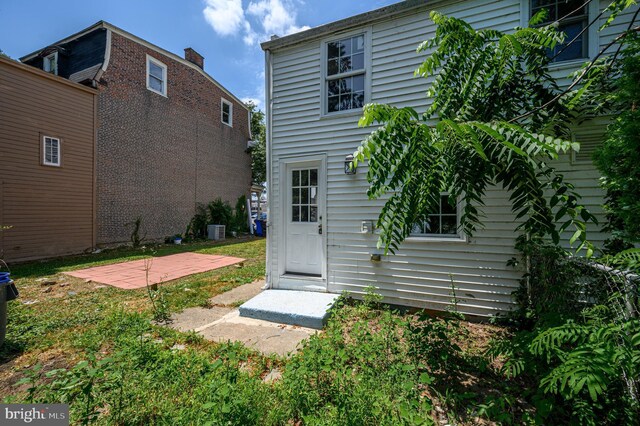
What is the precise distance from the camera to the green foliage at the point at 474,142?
6.41ft

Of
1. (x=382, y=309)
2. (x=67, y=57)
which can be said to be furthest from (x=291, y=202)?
(x=67, y=57)

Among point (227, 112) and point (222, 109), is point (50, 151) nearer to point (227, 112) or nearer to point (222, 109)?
point (222, 109)

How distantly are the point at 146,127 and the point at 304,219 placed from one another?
1074 centimetres

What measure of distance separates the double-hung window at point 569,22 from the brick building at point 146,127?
13.2 m

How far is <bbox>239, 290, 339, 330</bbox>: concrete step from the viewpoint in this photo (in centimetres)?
386

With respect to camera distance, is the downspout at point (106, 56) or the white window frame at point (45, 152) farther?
the downspout at point (106, 56)

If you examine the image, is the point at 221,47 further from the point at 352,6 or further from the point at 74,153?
the point at 352,6

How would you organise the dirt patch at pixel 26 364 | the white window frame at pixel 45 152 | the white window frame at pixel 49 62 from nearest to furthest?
the dirt patch at pixel 26 364, the white window frame at pixel 45 152, the white window frame at pixel 49 62

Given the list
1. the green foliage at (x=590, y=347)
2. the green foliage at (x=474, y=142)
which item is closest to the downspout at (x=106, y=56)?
the green foliage at (x=474, y=142)

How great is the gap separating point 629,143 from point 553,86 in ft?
5.17

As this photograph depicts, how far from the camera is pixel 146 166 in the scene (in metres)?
11.7

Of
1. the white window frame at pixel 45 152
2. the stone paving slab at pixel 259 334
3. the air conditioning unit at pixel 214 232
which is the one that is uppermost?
the white window frame at pixel 45 152

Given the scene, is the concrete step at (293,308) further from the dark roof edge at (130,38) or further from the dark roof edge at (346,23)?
the dark roof edge at (130,38)

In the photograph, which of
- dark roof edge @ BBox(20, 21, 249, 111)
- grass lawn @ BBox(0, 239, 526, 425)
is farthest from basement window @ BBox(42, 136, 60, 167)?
grass lawn @ BBox(0, 239, 526, 425)
